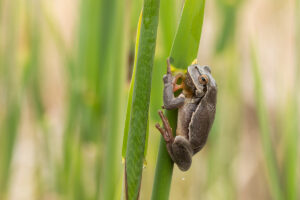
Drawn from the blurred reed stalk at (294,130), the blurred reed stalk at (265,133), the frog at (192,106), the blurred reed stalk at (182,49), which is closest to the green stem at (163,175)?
the blurred reed stalk at (182,49)

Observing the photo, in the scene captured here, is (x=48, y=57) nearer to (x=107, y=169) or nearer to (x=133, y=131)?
(x=107, y=169)

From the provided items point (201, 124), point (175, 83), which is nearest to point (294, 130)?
point (201, 124)

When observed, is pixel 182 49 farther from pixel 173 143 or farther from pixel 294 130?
pixel 294 130

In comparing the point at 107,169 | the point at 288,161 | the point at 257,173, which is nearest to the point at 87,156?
the point at 107,169

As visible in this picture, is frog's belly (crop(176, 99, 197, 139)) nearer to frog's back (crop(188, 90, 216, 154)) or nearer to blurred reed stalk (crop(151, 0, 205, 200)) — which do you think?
frog's back (crop(188, 90, 216, 154))

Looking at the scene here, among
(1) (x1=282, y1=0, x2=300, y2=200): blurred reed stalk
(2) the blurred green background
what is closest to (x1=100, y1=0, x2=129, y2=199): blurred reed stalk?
(2) the blurred green background

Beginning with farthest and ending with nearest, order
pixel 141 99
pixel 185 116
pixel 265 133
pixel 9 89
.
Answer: pixel 9 89 → pixel 265 133 → pixel 185 116 → pixel 141 99
